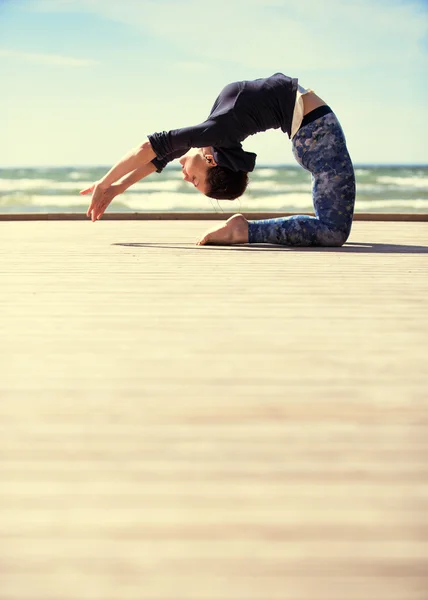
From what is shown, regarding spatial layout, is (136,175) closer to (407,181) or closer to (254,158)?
(254,158)

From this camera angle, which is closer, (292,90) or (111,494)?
(111,494)

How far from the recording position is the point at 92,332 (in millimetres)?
1606

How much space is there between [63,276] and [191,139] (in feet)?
3.04

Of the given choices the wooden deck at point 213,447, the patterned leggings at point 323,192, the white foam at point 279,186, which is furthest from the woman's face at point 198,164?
the white foam at point 279,186

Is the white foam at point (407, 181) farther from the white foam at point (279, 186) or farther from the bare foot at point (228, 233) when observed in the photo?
the bare foot at point (228, 233)

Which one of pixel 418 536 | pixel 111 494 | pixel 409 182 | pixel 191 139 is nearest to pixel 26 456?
pixel 111 494

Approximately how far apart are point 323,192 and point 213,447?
2.68 metres

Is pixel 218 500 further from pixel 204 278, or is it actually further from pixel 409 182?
pixel 409 182

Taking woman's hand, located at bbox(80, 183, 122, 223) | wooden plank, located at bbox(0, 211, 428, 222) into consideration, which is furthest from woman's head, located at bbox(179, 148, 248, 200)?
wooden plank, located at bbox(0, 211, 428, 222)

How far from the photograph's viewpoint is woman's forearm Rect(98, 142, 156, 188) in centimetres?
325

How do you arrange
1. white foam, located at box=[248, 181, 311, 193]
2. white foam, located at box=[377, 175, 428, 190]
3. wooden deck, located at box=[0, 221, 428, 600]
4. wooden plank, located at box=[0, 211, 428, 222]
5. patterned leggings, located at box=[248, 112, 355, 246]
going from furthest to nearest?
white foam, located at box=[377, 175, 428, 190] → white foam, located at box=[248, 181, 311, 193] → wooden plank, located at box=[0, 211, 428, 222] → patterned leggings, located at box=[248, 112, 355, 246] → wooden deck, located at box=[0, 221, 428, 600]

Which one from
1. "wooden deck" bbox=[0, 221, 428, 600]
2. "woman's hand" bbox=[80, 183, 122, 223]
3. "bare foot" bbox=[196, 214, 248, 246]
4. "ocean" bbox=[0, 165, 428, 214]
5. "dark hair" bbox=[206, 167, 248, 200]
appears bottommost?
"wooden deck" bbox=[0, 221, 428, 600]

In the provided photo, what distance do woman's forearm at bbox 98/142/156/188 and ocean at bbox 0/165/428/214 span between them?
35.3 feet

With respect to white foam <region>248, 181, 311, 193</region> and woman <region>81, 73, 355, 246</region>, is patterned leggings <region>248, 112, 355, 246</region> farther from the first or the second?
white foam <region>248, 181, 311, 193</region>
